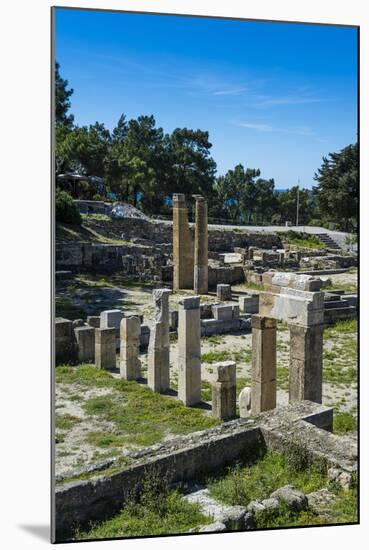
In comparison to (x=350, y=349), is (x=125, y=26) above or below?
above

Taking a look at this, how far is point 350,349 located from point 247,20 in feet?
35.7

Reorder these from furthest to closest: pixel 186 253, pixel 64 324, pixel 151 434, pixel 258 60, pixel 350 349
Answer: pixel 186 253 < pixel 350 349 < pixel 64 324 < pixel 151 434 < pixel 258 60

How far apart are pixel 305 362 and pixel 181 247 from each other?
15.4 meters

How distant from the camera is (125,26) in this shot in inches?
283

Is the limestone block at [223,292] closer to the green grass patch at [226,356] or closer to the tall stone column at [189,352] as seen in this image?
the green grass patch at [226,356]

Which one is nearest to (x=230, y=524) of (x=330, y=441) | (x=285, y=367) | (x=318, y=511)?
(x=318, y=511)

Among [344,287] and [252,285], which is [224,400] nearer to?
[252,285]

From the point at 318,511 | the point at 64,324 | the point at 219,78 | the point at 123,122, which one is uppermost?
the point at 123,122

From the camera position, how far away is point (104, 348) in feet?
44.1

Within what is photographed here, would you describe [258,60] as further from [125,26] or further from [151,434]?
[151,434]

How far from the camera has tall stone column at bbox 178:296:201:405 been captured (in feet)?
37.3

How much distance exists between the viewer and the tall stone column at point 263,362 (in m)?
9.70

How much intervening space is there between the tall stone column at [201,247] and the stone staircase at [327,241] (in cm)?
1772

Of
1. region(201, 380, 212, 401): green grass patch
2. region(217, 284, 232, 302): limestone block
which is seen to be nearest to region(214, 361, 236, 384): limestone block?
region(201, 380, 212, 401): green grass patch
